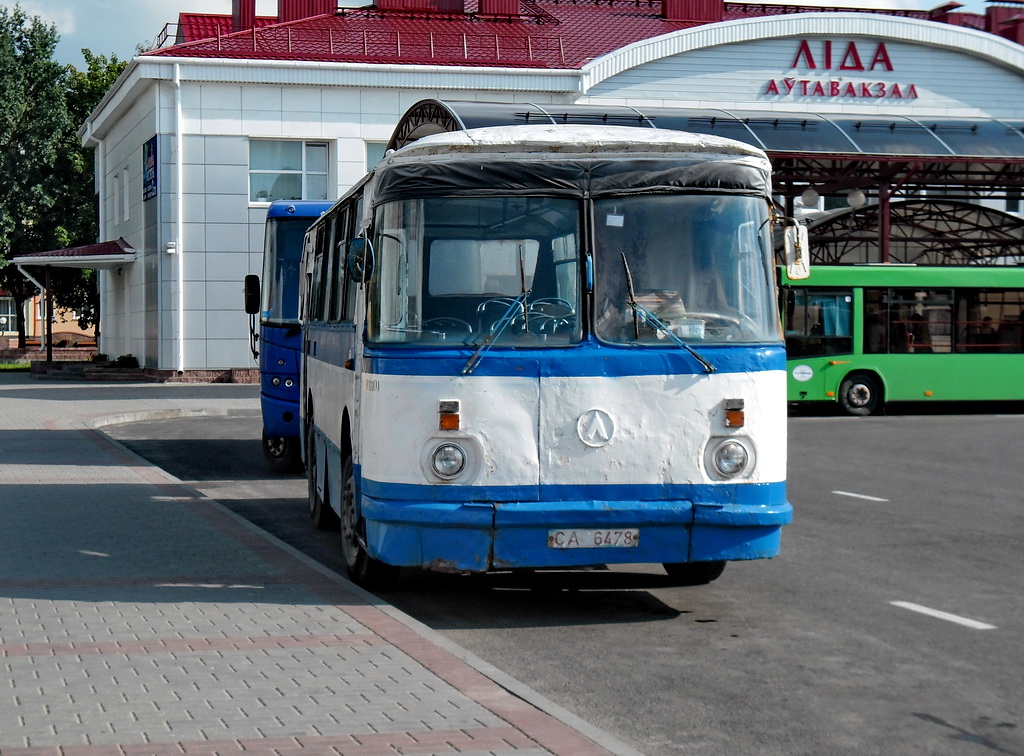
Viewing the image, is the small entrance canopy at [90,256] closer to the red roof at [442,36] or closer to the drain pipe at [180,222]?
the drain pipe at [180,222]

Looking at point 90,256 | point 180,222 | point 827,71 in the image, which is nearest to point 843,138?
point 827,71

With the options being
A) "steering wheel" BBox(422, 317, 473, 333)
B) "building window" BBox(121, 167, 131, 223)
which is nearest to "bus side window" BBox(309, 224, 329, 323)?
"steering wheel" BBox(422, 317, 473, 333)

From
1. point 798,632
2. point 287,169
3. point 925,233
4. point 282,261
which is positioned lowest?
point 798,632

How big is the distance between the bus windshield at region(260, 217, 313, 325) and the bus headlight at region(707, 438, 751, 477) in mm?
9339

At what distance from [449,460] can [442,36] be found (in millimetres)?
34127

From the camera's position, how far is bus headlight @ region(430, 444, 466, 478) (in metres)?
7.72

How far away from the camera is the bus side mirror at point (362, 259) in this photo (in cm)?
805

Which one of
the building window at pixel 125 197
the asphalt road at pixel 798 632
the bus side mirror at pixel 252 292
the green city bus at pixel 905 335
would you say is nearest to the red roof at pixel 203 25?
the building window at pixel 125 197

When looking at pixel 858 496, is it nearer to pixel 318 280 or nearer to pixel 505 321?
pixel 318 280

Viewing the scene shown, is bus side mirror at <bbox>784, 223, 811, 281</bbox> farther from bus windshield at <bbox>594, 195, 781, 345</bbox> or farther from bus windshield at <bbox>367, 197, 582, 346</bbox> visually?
bus windshield at <bbox>367, 197, 582, 346</bbox>

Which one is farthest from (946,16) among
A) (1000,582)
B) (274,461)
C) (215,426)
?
(1000,582)

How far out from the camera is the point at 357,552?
8.96 meters

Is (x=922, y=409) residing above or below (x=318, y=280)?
below

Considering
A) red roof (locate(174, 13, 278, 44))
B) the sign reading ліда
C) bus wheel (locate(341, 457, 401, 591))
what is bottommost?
bus wheel (locate(341, 457, 401, 591))
